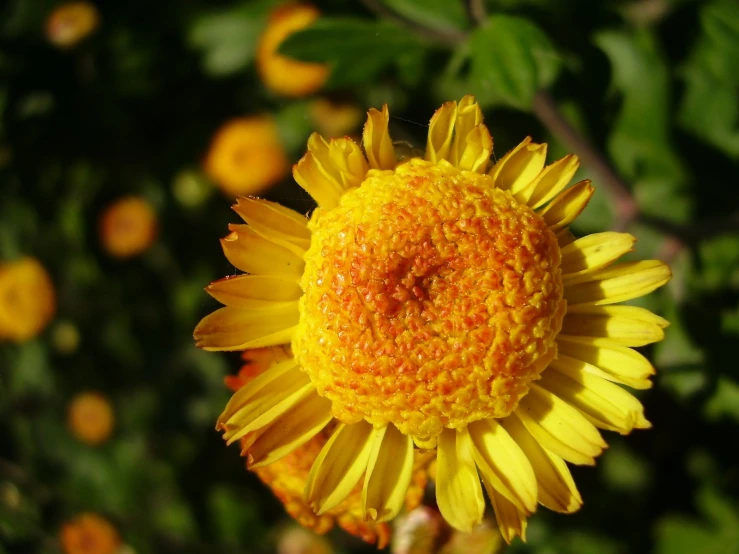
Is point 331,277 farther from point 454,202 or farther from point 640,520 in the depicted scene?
point 640,520

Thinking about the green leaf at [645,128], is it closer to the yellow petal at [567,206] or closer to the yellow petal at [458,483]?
the yellow petal at [567,206]

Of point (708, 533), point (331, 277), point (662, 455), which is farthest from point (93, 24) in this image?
point (708, 533)

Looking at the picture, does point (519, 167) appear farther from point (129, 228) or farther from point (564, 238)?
point (129, 228)

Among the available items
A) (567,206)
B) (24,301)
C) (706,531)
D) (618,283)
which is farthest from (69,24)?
(706,531)

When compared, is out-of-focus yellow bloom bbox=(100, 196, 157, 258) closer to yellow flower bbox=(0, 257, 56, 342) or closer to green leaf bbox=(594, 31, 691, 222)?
yellow flower bbox=(0, 257, 56, 342)

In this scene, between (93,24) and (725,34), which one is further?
(93,24)

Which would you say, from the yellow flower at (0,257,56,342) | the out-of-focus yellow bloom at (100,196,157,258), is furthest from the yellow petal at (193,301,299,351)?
the yellow flower at (0,257,56,342)

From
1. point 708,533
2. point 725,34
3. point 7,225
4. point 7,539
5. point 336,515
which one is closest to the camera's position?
point 336,515

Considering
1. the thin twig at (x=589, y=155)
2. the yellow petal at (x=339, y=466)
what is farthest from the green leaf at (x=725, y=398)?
the yellow petal at (x=339, y=466)
